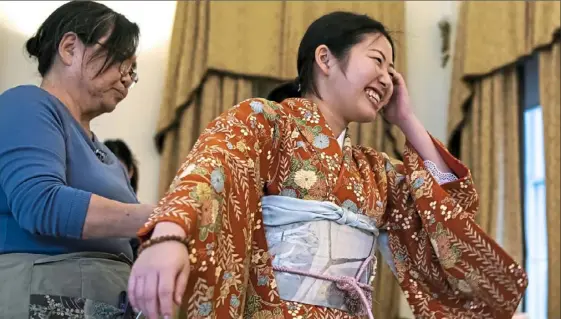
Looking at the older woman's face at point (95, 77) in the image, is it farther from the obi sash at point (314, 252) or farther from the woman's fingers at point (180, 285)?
the woman's fingers at point (180, 285)

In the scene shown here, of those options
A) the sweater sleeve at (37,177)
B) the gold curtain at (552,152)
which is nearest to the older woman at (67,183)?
the sweater sleeve at (37,177)

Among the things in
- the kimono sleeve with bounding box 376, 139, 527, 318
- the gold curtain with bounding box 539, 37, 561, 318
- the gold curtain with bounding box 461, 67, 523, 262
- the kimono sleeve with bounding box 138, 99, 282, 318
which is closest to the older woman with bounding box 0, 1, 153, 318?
the kimono sleeve with bounding box 138, 99, 282, 318

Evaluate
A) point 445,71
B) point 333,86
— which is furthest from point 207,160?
point 445,71

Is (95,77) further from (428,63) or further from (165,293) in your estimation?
(428,63)

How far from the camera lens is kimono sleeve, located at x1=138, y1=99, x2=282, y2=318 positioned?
2.99 feet

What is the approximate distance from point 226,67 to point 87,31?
183cm

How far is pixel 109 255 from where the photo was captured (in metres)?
1.18

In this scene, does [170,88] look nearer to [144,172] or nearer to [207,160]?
[144,172]

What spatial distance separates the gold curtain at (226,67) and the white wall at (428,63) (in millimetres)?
205

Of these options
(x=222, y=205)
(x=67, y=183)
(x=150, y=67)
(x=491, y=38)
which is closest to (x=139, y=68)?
(x=150, y=67)

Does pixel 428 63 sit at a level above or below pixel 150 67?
above

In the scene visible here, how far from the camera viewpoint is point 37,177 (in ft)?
3.33

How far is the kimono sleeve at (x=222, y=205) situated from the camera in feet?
2.99

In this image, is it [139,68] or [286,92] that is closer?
[286,92]
